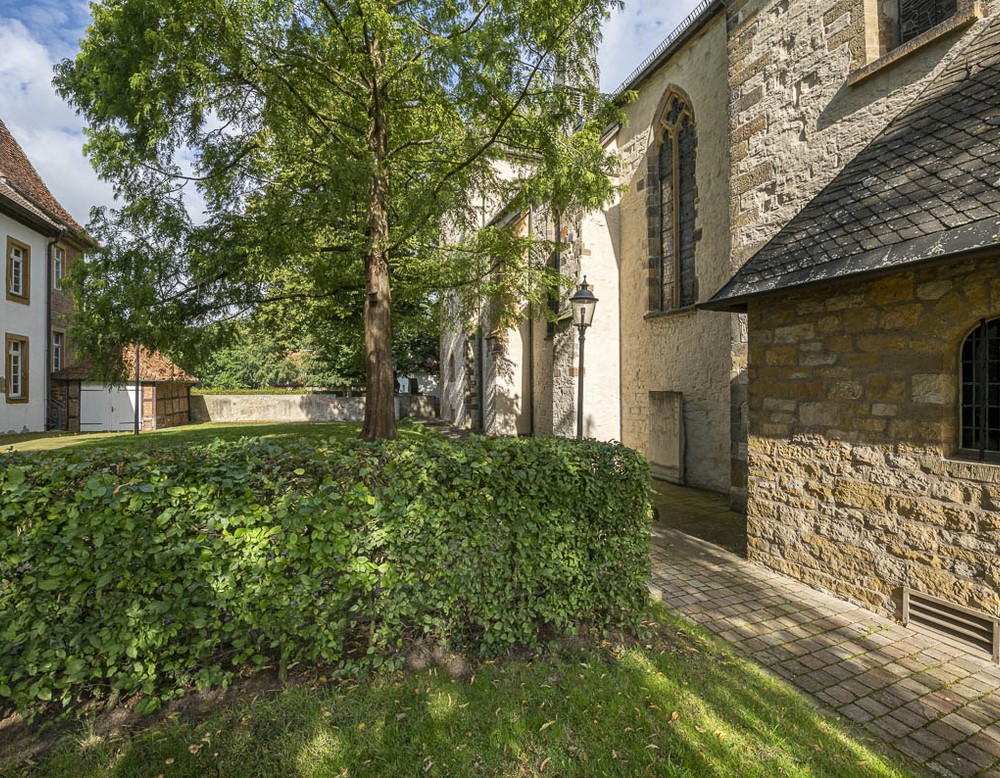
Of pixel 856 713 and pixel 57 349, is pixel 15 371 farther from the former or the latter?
pixel 856 713

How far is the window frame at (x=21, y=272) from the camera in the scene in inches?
658

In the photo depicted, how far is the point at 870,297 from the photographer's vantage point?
168 inches

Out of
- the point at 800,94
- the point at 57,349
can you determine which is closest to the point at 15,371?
the point at 57,349

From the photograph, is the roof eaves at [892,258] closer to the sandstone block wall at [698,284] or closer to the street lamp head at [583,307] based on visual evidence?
the sandstone block wall at [698,284]

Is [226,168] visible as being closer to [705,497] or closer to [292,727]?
[292,727]

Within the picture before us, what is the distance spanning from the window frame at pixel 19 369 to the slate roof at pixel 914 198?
72.1ft

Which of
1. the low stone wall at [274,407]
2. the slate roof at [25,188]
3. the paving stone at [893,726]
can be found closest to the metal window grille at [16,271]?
the slate roof at [25,188]

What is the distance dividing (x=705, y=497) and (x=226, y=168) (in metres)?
9.22

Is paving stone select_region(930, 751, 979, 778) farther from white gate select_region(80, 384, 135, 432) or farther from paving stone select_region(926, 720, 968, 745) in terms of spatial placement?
white gate select_region(80, 384, 135, 432)

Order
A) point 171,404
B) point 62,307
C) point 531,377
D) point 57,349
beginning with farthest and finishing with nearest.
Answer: point 171,404 < point 62,307 < point 57,349 < point 531,377

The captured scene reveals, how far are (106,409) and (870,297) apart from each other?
2488 cm

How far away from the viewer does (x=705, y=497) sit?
28.7ft

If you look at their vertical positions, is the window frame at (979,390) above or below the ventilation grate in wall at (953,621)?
above

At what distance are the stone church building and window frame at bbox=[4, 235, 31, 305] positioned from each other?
22220 mm
